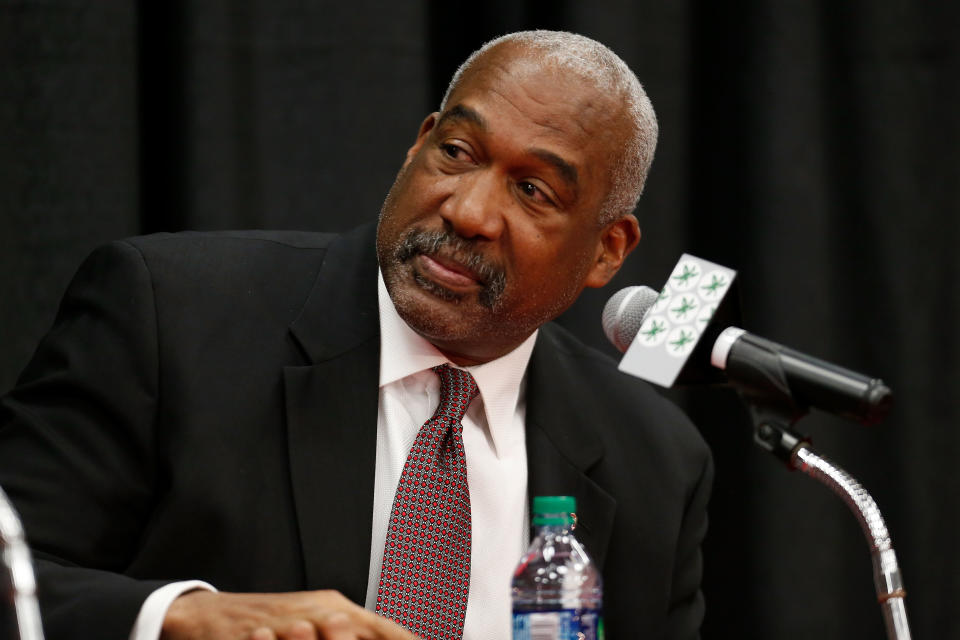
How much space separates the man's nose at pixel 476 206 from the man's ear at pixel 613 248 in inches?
14.3

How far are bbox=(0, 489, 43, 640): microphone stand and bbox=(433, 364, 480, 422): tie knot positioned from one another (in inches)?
44.8

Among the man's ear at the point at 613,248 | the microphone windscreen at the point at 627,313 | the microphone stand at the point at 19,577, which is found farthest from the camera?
the man's ear at the point at 613,248

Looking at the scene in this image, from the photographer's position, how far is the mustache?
2006mm

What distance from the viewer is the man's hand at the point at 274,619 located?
4.47 feet

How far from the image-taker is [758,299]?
9.82 feet

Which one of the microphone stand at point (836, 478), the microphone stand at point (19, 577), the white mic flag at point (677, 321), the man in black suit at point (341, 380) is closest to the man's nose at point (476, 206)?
the man in black suit at point (341, 380)

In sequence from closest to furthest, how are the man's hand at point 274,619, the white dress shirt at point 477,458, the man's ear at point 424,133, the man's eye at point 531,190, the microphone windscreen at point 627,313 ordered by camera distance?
the man's hand at point 274,619 < the microphone windscreen at point 627,313 < the white dress shirt at point 477,458 < the man's eye at point 531,190 < the man's ear at point 424,133

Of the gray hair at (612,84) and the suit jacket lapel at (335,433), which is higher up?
the gray hair at (612,84)

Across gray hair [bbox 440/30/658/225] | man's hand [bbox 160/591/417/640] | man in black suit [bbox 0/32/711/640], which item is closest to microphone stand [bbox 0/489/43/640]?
man's hand [bbox 160/591/417/640]

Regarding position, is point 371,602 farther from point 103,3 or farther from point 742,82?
point 742,82

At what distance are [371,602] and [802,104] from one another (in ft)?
5.63

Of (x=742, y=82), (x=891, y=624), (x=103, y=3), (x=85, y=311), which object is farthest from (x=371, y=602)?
(x=742, y=82)

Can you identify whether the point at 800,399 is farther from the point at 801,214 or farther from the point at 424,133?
the point at 801,214

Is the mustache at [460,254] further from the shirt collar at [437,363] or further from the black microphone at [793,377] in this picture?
the black microphone at [793,377]
